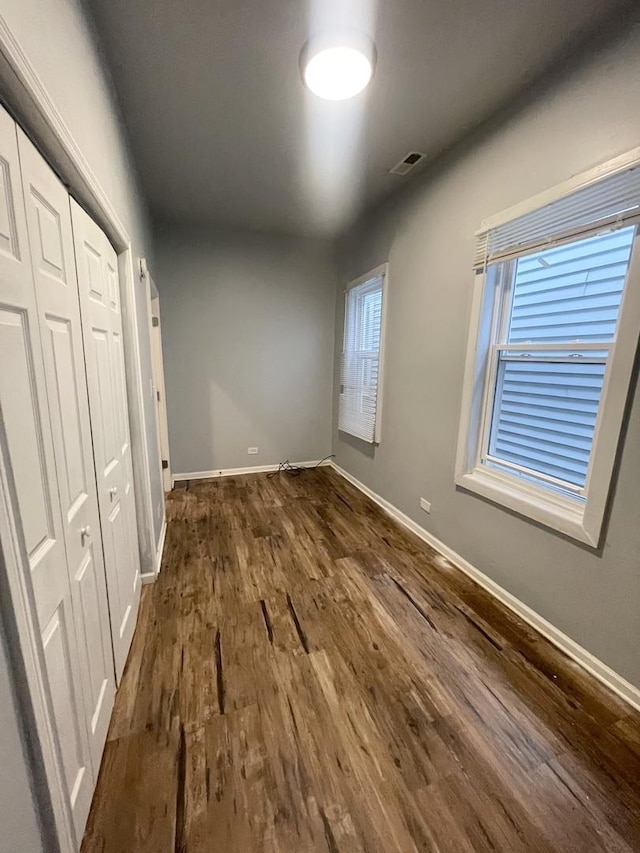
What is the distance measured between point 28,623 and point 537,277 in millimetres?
2487

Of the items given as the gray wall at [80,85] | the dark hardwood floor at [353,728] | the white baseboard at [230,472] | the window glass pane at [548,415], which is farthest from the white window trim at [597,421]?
the white baseboard at [230,472]

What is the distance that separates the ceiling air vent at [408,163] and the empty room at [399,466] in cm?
3

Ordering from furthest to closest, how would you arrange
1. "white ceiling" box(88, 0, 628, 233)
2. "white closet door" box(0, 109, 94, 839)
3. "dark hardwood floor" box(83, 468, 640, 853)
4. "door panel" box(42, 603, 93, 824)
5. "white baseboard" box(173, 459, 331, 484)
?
1. "white baseboard" box(173, 459, 331, 484)
2. "white ceiling" box(88, 0, 628, 233)
3. "dark hardwood floor" box(83, 468, 640, 853)
4. "door panel" box(42, 603, 93, 824)
5. "white closet door" box(0, 109, 94, 839)

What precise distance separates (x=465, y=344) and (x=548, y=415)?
674 mm

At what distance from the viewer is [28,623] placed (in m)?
0.69

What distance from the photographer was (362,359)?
142 inches

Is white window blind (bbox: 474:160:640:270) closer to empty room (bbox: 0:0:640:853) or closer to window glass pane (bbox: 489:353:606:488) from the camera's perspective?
empty room (bbox: 0:0:640:853)

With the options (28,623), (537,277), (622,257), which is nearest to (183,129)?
(537,277)

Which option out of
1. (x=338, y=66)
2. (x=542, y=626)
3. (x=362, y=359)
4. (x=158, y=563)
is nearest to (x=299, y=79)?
(x=338, y=66)

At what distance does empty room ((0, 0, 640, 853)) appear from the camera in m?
0.91

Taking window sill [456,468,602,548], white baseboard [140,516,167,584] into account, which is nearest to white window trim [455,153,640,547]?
window sill [456,468,602,548]

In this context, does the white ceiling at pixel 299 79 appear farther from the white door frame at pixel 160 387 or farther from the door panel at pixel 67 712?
the door panel at pixel 67 712

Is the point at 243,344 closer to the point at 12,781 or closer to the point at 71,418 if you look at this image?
the point at 71,418

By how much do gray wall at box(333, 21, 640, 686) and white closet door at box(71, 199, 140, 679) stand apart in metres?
2.03
